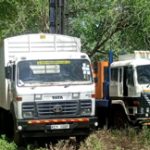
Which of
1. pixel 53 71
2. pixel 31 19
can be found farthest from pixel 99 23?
pixel 53 71

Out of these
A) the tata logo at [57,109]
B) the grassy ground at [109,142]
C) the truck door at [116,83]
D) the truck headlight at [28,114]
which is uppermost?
the truck door at [116,83]

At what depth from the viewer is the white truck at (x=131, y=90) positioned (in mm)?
16609

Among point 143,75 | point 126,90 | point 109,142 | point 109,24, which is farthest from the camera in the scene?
point 109,24

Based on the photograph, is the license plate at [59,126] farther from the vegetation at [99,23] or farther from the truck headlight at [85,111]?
the vegetation at [99,23]

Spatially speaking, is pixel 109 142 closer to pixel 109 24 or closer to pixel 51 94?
pixel 51 94

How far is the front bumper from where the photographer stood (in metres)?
13.8

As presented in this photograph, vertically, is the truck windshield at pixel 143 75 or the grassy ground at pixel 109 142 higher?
the truck windshield at pixel 143 75

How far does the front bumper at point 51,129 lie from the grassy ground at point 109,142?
0.30 metres

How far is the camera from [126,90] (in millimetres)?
17750

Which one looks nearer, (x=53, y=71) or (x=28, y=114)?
(x=28, y=114)

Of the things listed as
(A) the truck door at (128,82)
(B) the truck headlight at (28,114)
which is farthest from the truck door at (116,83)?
(B) the truck headlight at (28,114)

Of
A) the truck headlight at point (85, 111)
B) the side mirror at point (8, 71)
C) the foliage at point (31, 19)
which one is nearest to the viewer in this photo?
the truck headlight at point (85, 111)

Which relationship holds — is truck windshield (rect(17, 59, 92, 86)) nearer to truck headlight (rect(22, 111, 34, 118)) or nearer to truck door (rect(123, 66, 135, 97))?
truck headlight (rect(22, 111, 34, 118))

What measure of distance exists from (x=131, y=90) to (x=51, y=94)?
4.09 m
